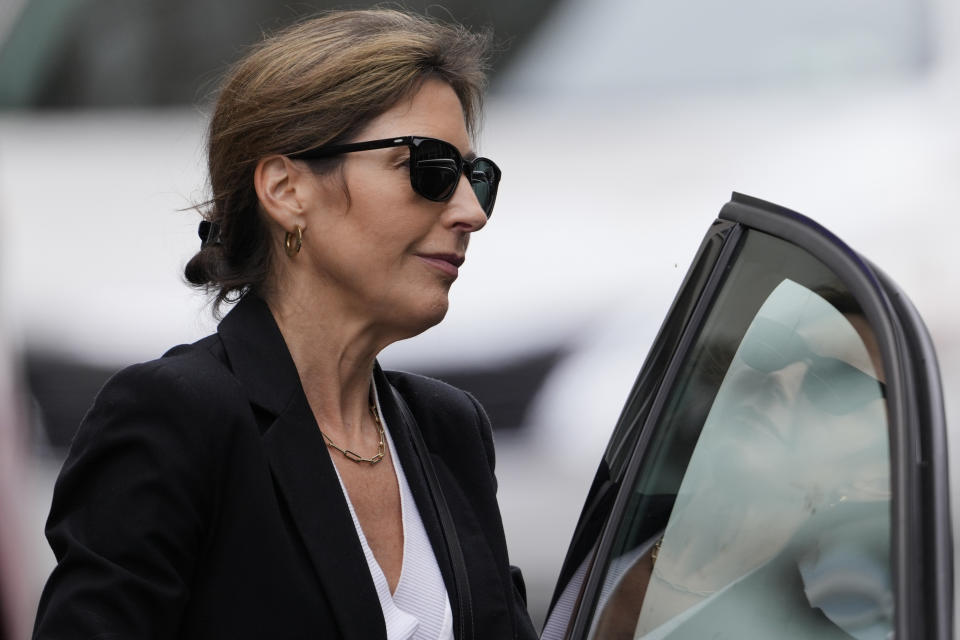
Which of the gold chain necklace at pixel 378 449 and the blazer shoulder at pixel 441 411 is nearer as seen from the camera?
the gold chain necklace at pixel 378 449

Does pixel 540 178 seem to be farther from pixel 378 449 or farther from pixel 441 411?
pixel 378 449

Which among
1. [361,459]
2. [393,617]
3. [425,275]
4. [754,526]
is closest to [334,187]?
[425,275]

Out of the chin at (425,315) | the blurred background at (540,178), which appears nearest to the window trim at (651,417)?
the chin at (425,315)

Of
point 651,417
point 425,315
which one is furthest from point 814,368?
point 425,315

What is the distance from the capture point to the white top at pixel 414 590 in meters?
1.43

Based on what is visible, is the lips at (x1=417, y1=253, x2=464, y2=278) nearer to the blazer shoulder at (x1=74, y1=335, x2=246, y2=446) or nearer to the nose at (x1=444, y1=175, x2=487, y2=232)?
the nose at (x1=444, y1=175, x2=487, y2=232)

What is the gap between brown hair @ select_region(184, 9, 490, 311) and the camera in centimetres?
154

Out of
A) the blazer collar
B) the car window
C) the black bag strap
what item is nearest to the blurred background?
the black bag strap

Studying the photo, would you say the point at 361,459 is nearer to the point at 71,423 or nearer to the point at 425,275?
the point at 425,275

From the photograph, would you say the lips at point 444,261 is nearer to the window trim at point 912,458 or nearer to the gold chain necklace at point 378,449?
the gold chain necklace at point 378,449

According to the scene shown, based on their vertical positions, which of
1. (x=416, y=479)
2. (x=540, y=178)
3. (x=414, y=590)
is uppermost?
(x=540, y=178)

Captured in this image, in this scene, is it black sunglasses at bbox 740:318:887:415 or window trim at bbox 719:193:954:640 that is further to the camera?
black sunglasses at bbox 740:318:887:415

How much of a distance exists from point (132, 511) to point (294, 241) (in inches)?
16.7

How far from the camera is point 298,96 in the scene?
154 centimetres
